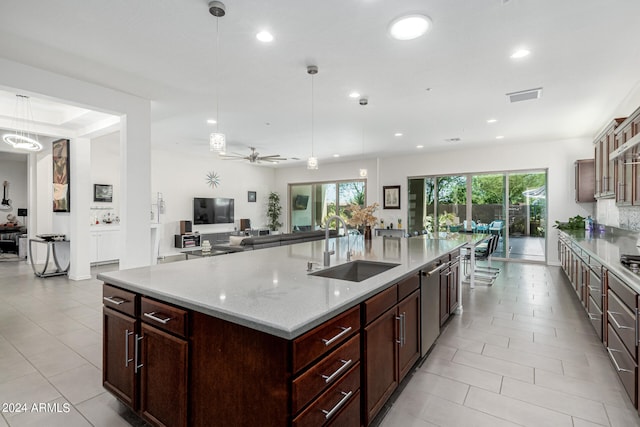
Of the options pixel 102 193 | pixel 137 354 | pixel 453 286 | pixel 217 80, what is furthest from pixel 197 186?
pixel 137 354

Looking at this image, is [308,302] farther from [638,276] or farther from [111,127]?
[111,127]

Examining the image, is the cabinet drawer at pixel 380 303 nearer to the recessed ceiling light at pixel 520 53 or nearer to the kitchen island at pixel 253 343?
the kitchen island at pixel 253 343

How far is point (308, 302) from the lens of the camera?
138 centimetres

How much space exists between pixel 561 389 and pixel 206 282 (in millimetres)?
2522

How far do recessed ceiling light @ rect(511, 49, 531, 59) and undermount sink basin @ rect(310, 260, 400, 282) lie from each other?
2477mm

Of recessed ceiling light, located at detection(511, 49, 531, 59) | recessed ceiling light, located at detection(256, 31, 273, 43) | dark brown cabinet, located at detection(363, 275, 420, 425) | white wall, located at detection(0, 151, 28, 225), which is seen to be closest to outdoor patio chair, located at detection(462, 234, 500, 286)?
recessed ceiling light, located at detection(511, 49, 531, 59)

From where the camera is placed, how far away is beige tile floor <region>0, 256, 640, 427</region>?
6.27ft

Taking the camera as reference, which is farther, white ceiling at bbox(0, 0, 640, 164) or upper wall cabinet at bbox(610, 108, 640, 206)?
upper wall cabinet at bbox(610, 108, 640, 206)

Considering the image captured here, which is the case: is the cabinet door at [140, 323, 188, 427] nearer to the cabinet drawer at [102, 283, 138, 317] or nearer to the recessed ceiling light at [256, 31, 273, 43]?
the cabinet drawer at [102, 283, 138, 317]

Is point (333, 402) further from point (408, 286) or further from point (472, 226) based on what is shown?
point (472, 226)

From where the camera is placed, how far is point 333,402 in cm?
134

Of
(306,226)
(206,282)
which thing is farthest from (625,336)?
(306,226)

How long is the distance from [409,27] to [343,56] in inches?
29.3

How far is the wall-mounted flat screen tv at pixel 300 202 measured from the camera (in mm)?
11164
